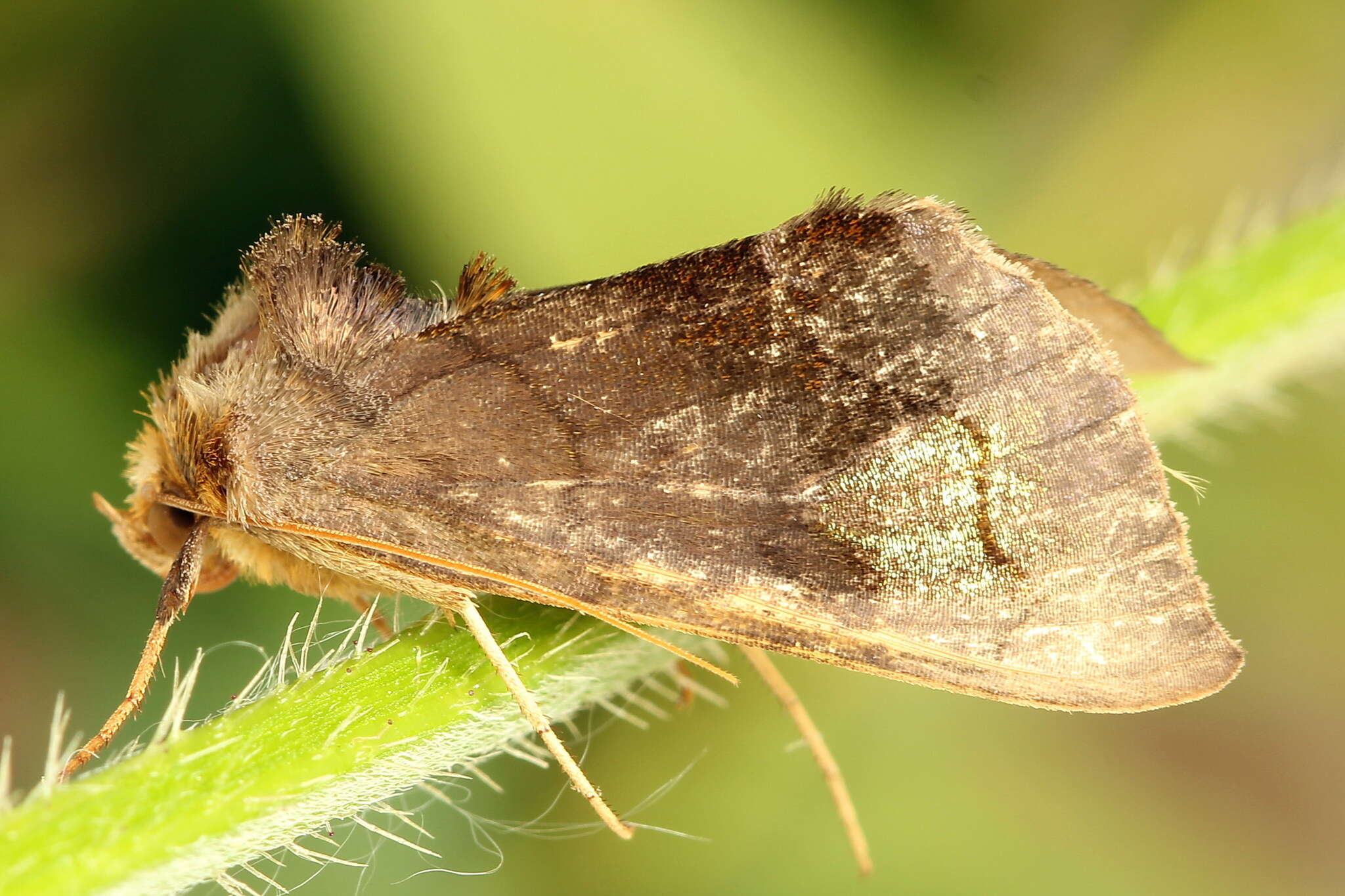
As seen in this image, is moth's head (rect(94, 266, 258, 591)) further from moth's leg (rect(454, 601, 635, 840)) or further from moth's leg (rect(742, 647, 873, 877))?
moth's leg (rect(742, 647, 873, 877))

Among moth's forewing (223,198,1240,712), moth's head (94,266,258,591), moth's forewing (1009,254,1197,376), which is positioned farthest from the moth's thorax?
moth's forewing (1009,254,1197,376)

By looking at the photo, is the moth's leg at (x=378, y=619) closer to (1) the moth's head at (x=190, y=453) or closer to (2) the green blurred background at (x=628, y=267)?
(2) the green blurred background at (x=628, y=267)

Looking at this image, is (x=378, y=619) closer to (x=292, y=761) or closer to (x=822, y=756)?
(x=292, y=761)

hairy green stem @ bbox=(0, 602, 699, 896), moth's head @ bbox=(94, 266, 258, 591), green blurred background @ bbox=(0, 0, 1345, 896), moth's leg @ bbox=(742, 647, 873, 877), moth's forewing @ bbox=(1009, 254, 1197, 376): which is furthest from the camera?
green blurred background @ bbox=(0, 0, 1345, 896)

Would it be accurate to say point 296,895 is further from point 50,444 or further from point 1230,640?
point 1230,640

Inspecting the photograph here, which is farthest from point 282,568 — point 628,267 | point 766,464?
point 628,267

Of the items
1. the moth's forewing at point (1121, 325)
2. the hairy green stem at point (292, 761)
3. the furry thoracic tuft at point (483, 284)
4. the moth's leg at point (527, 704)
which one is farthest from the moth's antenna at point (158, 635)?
the moth's forewing at point (1121, 325)
